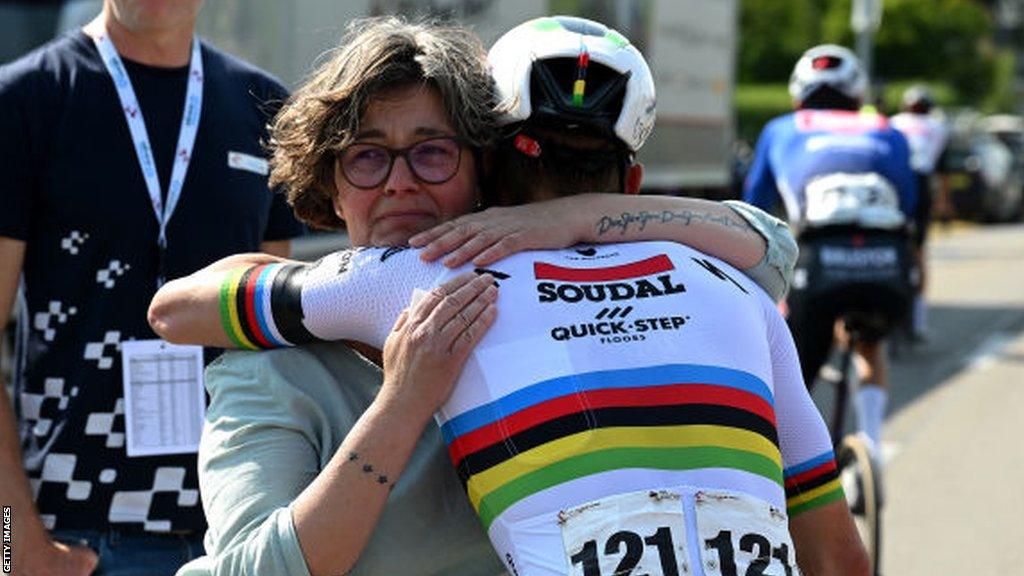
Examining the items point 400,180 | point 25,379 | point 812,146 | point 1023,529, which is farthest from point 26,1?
point 400,180

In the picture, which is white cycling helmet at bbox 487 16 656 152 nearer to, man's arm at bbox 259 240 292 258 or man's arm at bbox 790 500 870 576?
man's arm at bbox 790 500 870 576

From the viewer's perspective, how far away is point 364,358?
2324mm

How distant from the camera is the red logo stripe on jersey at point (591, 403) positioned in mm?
2062

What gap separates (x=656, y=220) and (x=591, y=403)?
16.2 inches

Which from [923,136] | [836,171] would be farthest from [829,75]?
[923,136]

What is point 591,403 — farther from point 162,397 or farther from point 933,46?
point 933,46

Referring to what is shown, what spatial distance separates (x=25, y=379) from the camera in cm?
320

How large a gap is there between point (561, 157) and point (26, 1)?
31.1 ft

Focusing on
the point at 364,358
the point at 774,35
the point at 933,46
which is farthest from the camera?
the point at 933,46

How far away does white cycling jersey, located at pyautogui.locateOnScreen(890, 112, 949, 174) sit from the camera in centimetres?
1452

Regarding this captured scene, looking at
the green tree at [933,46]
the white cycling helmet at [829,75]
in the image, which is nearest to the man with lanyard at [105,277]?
the white cycling helmet at [829,75]

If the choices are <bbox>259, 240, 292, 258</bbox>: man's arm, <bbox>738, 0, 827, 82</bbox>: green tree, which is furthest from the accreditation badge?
<bbox>738, 0, 827, 82</bbox>: green tree

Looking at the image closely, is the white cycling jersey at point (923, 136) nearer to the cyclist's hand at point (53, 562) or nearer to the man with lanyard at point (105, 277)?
the man with lanyard at point (105, 277)

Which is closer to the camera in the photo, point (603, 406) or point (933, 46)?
point (603, 406)
